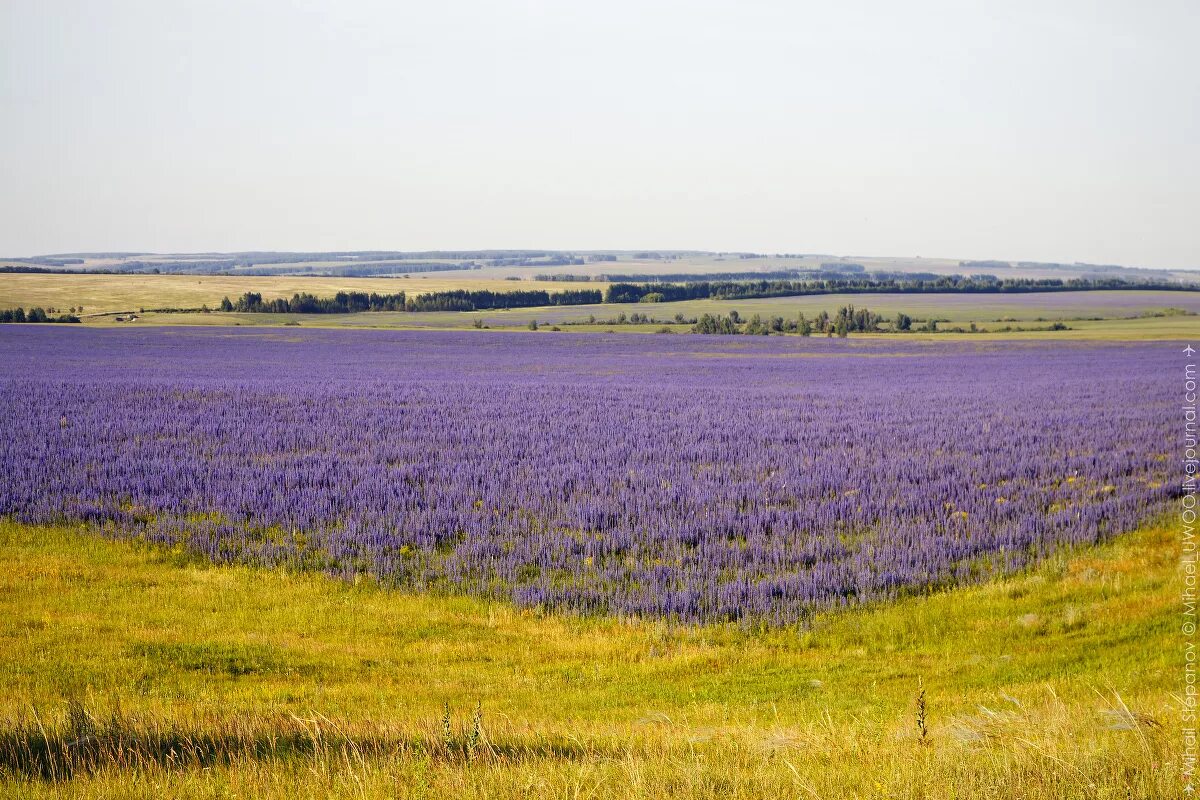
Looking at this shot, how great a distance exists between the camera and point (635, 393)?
87.8 feet

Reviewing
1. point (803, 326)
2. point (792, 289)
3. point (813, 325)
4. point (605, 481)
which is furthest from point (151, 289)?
point (605, 481)

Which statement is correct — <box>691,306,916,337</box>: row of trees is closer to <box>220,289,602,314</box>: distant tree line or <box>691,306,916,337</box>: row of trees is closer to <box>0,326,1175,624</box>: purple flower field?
<box>220,289,602,314</box>: distant tree line

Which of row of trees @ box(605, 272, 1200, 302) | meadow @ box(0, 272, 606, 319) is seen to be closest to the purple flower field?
meadow @ box(0, 272, 606, 319)

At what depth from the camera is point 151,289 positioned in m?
96.9

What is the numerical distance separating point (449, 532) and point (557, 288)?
383 feet

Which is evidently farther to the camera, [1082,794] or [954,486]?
[954,486]

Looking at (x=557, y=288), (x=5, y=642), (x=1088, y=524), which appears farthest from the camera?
(x=557, y=288)

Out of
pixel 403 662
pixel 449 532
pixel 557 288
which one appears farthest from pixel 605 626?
pixel 557 288

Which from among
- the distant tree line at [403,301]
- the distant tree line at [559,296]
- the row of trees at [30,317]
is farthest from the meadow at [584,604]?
the distant tree line at [403,301]

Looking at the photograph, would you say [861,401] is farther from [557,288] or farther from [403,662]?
[557,288]

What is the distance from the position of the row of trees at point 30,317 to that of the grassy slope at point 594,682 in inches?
2588

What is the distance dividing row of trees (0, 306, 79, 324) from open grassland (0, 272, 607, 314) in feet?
14.1

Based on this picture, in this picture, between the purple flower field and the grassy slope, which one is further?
the purple flower field

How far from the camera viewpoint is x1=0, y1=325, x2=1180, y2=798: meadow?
4.66 metres
